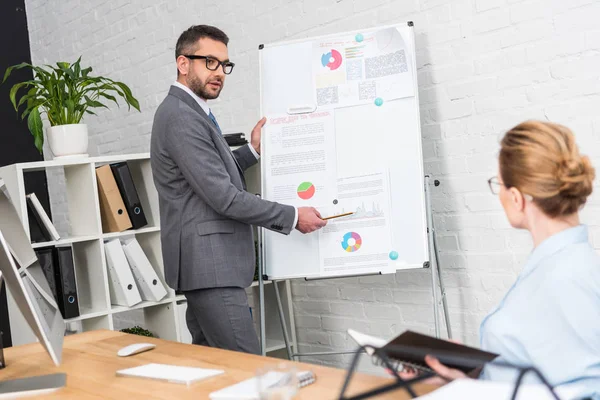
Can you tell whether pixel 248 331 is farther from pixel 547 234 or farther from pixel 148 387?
pixel 547 234

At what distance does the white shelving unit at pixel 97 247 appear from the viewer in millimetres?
3143

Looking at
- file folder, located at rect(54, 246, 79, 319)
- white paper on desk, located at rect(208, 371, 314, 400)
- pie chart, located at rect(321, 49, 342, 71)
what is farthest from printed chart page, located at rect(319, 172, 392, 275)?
white paper on desk, located at rect(208, 371, 314, 400)

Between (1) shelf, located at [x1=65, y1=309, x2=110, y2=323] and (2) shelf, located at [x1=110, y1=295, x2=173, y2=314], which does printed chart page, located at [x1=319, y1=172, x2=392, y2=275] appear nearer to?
(2) shelf, located at [x1=110, y1=295, x2=173, y2=314]

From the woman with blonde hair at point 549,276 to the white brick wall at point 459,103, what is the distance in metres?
1.21

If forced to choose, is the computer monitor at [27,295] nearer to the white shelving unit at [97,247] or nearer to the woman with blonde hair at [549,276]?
the woman with blonde hair at [549,276]

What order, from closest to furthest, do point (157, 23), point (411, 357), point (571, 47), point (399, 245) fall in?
point (411, 357) → point (571, 47) → point (399, 245) → point (157, 23)

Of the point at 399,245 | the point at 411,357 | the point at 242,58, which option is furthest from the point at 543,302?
the point at 242,58

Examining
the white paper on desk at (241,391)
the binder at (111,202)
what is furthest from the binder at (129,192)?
the white paper on desk at (241,391)

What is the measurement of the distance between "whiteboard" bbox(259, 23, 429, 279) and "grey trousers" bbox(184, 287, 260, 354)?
1.08 feet

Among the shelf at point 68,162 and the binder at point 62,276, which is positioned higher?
the shelf at point 68,162

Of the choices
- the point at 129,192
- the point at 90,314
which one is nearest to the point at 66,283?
the point at 90,314

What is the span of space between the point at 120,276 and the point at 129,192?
1.28 feet

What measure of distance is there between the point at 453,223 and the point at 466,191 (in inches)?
5.8

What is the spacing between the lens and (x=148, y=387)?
1496 mm
